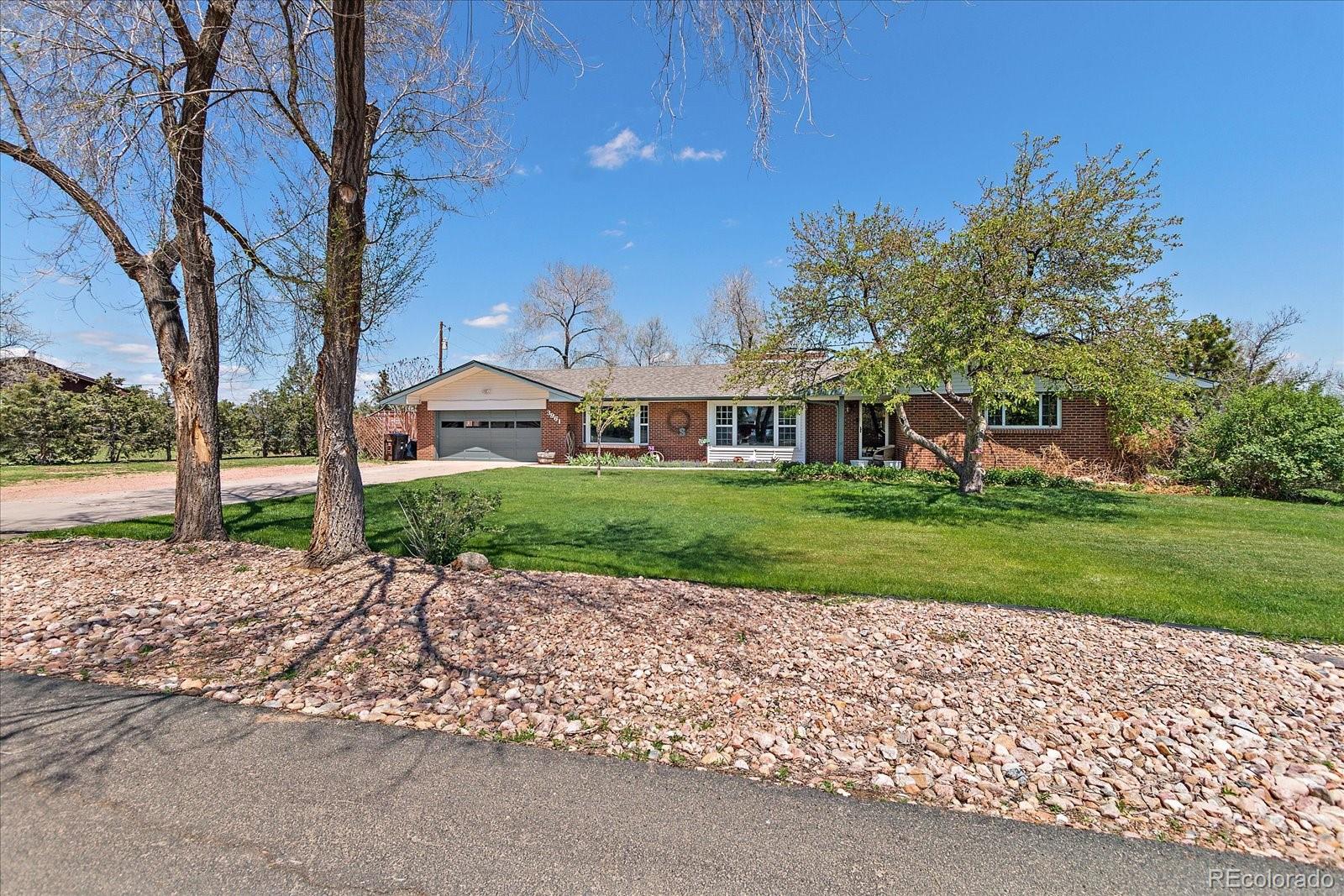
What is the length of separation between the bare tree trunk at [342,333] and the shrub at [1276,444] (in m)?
16.0

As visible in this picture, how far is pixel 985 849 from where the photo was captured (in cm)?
217

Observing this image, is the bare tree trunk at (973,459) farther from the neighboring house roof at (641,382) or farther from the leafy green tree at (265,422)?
the leafy green tree at (265,422)

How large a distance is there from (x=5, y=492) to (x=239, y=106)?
1101 centimetres

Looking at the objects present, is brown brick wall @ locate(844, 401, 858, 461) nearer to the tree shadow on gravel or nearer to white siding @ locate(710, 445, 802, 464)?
white siding @ locate(710, 445, 802, 464)

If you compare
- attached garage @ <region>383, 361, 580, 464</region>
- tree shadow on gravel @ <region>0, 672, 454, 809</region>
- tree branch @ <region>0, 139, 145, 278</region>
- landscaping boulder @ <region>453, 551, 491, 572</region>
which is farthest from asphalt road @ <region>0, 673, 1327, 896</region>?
attached garage @ <region>383, 361, 580, 464</region>

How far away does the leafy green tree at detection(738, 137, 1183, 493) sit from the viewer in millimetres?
9422

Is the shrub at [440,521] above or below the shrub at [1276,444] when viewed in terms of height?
below

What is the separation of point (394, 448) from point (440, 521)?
773 inches

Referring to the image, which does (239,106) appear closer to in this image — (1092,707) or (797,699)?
(797,699)

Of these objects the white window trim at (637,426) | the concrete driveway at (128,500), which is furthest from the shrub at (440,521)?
the white window trim at (637,426)

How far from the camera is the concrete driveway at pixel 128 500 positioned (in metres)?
8.51

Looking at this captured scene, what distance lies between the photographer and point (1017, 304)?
9977mm

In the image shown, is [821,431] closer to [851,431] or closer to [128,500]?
[851,431]

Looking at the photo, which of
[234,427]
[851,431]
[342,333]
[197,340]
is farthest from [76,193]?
[234,427]
